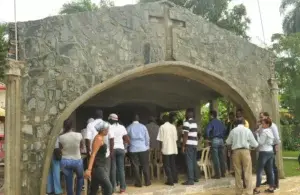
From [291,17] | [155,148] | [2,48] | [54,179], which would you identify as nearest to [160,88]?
[155,148]

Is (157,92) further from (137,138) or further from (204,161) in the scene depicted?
(137,138)

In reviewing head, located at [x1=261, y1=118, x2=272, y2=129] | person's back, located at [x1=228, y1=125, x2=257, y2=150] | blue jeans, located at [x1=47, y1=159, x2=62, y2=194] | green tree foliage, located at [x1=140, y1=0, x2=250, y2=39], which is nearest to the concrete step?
person's back, located at [x1=228, y1=125, x2=257, y2=150]

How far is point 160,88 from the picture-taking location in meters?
11.7

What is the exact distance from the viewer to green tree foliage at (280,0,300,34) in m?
27.7

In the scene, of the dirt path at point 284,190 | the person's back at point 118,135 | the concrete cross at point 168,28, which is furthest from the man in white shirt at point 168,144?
the concrete cross at point 168,28

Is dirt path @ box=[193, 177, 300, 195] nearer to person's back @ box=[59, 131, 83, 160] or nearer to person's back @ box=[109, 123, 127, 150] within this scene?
person's back @ box=[109, 123, 127, 150]

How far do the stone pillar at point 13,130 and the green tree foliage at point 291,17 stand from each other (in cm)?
2441

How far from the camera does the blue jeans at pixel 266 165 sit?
826cm

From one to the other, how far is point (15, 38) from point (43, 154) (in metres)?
2.07

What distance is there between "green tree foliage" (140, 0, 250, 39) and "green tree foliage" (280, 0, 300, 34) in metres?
8.93

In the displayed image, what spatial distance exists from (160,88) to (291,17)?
1991 centimetres

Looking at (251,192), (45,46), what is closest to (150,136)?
(251,192)

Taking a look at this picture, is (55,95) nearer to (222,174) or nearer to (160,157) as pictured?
(160,157)

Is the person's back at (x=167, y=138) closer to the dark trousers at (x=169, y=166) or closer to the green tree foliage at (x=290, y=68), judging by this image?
the dark trousers at (x=169, y=166)
